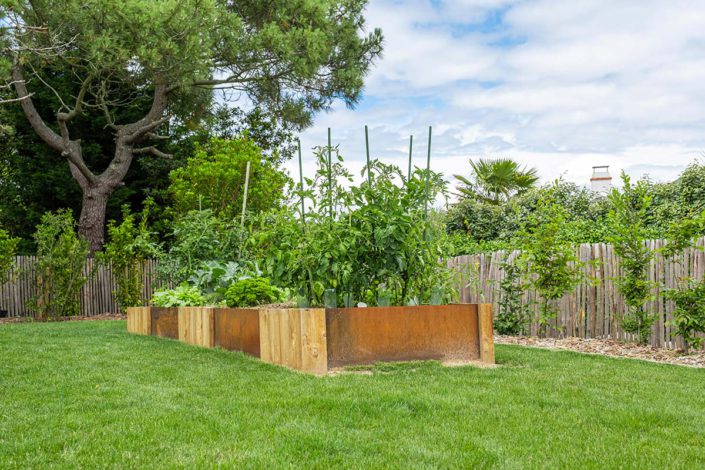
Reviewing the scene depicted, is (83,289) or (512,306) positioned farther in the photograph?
(83,289)

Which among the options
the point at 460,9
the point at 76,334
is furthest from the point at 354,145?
the point at 76,334

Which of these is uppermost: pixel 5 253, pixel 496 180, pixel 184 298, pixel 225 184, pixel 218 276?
pixel 496 180

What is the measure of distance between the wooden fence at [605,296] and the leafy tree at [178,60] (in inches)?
318

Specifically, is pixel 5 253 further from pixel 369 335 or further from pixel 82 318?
pixel 369 335

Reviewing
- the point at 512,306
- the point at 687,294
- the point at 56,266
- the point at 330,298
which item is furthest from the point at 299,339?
the point at 56,266

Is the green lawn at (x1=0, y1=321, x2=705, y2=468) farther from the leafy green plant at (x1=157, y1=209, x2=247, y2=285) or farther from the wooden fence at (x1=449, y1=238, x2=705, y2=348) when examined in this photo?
the leafy green plant at (x1=157, y1=209, x2=247, y2=285)

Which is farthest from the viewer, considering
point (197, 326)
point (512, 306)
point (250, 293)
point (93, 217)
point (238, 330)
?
point (93, 217)

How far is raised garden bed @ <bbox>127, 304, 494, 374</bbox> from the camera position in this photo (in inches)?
179

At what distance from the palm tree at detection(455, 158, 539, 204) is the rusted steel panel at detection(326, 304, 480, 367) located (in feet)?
46.9

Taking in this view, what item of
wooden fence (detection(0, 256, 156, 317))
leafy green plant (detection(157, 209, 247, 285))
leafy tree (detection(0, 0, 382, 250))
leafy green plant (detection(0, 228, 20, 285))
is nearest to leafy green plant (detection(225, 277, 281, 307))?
leafy green plant (detection(157, 209, 247, 285))

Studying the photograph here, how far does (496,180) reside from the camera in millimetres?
19531

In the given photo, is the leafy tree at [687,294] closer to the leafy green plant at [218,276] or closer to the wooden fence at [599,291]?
the wooden fence at [599,291]

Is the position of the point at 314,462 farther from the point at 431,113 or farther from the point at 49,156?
the point at 49,156

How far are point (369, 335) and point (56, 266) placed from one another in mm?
10049
